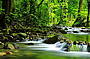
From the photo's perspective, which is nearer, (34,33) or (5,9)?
(34,33)

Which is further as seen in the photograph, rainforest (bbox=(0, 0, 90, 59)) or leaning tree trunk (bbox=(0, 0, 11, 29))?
leaning tree trunk (bbox=(0, 0, 11, 29))

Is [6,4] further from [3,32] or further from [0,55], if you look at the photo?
[0,55]

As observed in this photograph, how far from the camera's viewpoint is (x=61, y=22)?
83.9ft

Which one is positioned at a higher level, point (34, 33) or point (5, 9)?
point (5, 9)

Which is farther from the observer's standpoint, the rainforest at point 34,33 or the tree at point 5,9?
the tree at point 5,9

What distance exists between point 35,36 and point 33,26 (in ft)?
10.9

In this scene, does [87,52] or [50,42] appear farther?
[50,42]

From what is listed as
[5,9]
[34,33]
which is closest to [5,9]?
[5,9]

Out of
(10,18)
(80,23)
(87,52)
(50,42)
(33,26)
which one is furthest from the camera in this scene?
(80,23)

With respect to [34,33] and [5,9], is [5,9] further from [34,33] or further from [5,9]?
[34,33]

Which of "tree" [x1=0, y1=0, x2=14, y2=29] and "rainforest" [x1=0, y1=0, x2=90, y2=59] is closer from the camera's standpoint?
"rainforest" [x1=0, y1=0, x2=90, y2=59]

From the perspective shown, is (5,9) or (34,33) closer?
(34,33)

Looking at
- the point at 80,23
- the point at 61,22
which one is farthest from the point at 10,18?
the point at 80,23

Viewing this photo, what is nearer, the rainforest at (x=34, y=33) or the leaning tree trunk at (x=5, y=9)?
the rainforest at (x=34, y=33)
